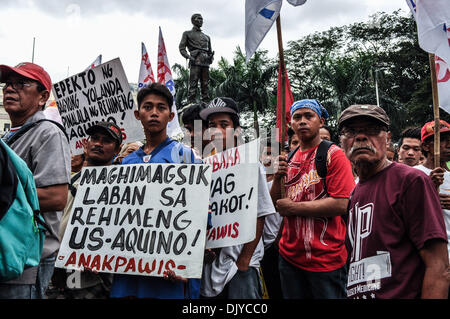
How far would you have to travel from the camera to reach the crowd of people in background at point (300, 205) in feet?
6.43

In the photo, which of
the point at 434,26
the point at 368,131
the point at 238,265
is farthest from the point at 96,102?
the point at 434,26

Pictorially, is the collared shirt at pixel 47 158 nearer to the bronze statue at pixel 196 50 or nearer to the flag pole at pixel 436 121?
the flag pole at pixel 436 121

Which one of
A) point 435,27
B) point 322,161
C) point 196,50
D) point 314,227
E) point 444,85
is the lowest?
point 314,227

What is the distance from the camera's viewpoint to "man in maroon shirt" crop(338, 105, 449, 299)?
187 cm

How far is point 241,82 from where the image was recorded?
31.2m

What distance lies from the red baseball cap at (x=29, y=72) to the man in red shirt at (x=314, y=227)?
6.09ft

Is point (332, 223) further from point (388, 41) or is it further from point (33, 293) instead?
point (388, 41)

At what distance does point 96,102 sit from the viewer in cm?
425

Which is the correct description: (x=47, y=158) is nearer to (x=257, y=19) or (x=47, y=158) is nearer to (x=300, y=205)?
(x=300, y=205)

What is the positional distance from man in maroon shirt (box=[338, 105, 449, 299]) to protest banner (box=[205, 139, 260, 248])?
681 mm

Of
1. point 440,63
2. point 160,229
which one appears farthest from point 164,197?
point 440,63

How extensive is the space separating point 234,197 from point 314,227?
2.44ft

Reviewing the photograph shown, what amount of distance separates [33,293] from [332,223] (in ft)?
7.00

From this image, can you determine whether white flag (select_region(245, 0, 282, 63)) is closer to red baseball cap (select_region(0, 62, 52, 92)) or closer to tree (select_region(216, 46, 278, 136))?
red baseball cap (select_region(0, 62, 52, 92))
